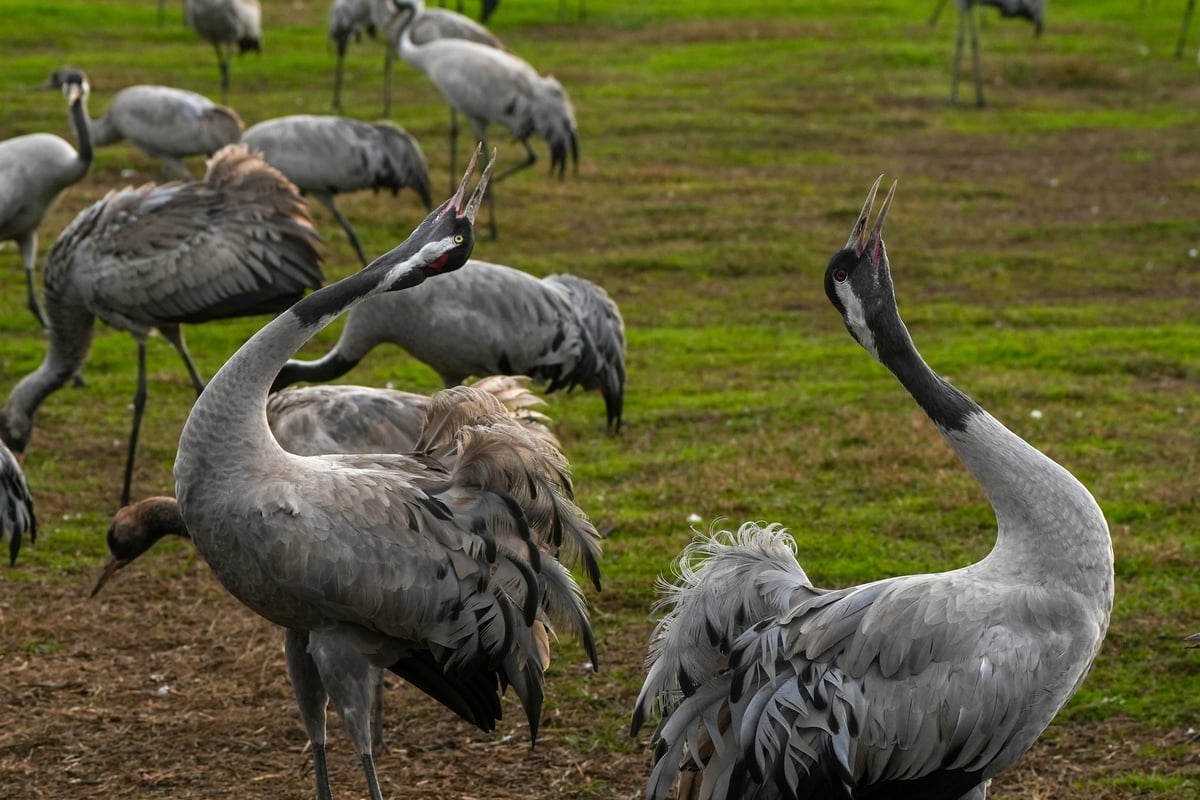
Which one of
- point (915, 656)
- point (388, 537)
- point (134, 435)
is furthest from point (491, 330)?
point (915, 656)

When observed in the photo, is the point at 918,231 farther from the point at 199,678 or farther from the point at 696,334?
the point at 199,678

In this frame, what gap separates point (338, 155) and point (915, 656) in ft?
28.6

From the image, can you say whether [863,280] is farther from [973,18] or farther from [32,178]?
[973,18]

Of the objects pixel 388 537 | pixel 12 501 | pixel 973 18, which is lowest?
pixel 12 501

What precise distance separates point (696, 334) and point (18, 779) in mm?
6554

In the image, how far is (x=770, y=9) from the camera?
88.6ft

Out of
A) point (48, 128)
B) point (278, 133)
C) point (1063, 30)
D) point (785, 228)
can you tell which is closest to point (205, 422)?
point (278, 133)

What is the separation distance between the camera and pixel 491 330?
731cm

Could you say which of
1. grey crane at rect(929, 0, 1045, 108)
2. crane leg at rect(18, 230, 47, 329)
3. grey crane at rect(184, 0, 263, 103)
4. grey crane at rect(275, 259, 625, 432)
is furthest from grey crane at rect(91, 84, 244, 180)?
grey crane at rect(929, 0, 1045, 108)

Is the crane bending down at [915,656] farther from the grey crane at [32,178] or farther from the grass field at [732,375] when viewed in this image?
the grey crane at [32,178]

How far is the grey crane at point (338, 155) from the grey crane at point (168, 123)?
71cm

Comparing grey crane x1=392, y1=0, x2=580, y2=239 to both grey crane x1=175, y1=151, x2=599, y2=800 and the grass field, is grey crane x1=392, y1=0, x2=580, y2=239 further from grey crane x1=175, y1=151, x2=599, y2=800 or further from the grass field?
grey crane x1=175, y1=151, x2=599, y2=800

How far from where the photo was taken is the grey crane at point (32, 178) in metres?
9.87

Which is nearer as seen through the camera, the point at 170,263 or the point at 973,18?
the point at 170,263
